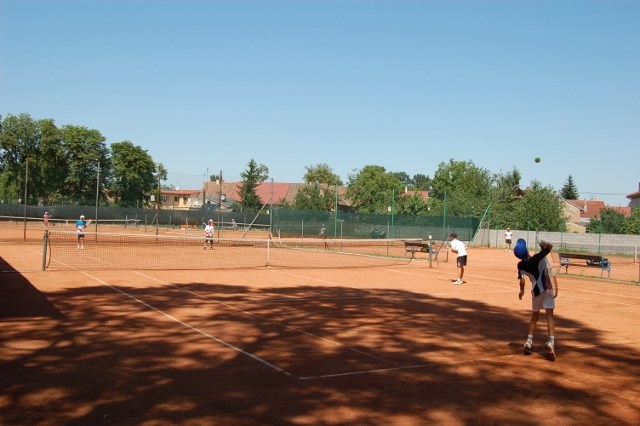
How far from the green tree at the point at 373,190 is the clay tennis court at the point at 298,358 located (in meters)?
33.1

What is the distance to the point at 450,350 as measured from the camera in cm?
895

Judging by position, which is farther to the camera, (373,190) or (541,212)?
(373,190)

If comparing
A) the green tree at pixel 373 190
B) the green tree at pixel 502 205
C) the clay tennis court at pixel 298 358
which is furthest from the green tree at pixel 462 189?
the clay tennis court at pixel 298 358

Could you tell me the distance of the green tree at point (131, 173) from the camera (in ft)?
243

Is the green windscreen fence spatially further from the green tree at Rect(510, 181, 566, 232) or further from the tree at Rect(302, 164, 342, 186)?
the tree at Rect(302, 164, 342, 186)

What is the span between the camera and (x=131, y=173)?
3068 inches

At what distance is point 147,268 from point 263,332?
37.4 ft

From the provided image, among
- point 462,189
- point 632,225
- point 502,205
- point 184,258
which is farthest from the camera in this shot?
point 462,189

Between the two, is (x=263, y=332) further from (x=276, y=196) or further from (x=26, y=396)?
(x=276, y=196)

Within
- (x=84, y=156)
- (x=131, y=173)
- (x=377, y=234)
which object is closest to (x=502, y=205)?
(x=377, y=234)

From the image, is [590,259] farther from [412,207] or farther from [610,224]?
[412,207]

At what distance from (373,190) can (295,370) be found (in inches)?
3066

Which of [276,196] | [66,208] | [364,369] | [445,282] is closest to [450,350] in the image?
[364,369]

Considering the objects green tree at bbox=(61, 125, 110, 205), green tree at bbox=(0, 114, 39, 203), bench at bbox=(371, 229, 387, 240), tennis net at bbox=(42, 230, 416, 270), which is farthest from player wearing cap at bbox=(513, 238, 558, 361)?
green tree at bbox=(0, 114, 39, 203)
